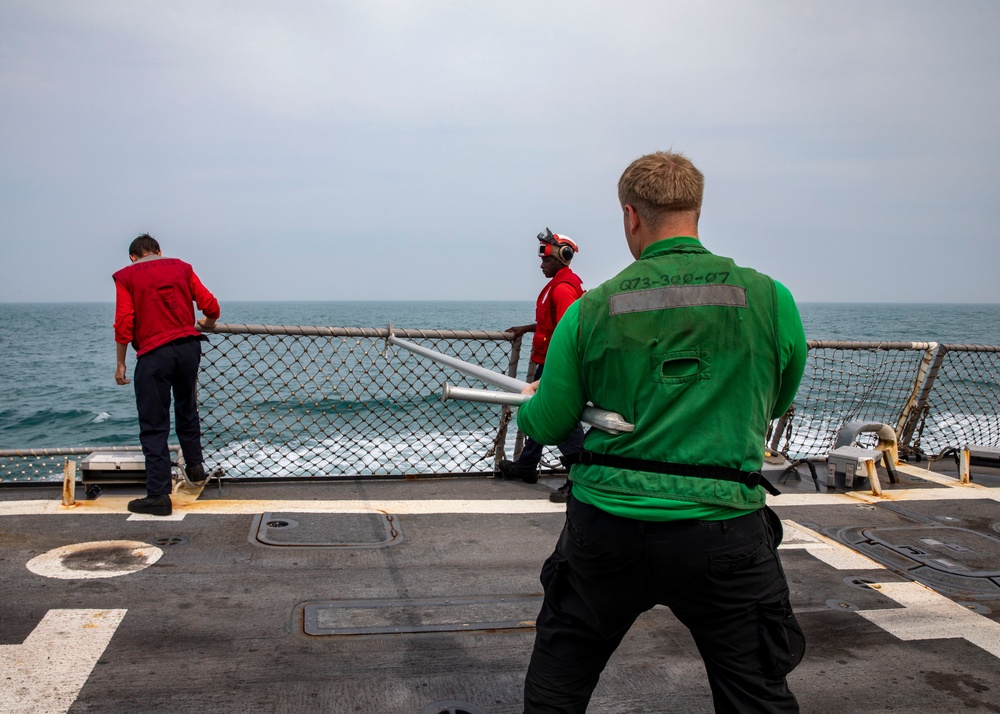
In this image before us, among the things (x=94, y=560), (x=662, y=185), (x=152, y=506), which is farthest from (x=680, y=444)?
(x=152, y=506)

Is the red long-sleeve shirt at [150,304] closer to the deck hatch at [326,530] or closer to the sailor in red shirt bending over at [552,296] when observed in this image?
the deck hatch at [326,530]

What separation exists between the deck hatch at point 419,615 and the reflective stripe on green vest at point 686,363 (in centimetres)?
186

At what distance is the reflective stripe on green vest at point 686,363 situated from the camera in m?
1.93

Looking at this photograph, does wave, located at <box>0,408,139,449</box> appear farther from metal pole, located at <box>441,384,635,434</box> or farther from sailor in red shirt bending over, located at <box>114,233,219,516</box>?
metal pole, located at <box>441,384,635,434</box>

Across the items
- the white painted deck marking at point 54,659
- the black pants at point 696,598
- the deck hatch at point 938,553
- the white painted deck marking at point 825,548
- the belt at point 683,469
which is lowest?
the deck hatch at point 938,553

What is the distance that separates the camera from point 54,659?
3100mm

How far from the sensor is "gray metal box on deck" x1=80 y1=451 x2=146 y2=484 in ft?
17.1

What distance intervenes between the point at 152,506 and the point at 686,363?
161 inches

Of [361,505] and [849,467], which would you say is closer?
[361,505]

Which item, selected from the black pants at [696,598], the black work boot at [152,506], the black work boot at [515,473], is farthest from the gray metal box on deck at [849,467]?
the black work boot at [152,506]

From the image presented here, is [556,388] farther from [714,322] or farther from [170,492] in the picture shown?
[170,492]

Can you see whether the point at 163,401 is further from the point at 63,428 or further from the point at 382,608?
the point at 63,428

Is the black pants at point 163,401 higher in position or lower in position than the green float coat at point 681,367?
lower

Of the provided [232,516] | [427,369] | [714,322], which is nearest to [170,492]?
[232,516]
